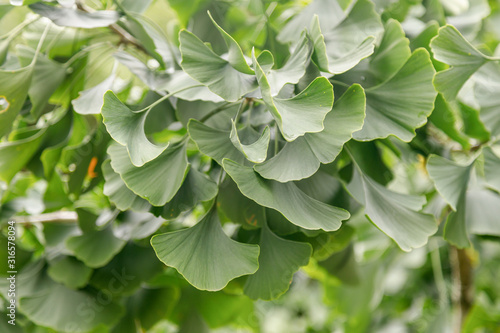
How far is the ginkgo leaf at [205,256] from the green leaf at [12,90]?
0.60 ft

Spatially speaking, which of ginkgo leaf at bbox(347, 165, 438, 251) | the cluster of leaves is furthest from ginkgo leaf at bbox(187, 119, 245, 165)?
ginkgo leaf at bbox(347, 165, 438, 251)

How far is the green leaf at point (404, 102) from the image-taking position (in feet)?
1.16

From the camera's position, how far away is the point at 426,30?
0.40m

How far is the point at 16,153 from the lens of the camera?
0.44 m

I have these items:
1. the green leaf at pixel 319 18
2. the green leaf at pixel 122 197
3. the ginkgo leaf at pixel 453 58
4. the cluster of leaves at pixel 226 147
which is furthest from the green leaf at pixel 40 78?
the ginkgo leaf at pixel 453 58

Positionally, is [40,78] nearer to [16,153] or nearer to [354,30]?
[16,153]

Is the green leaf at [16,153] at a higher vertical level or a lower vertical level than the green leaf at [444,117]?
lower

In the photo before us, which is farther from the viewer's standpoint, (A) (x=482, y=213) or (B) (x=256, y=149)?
(A) (x=482, y=213)

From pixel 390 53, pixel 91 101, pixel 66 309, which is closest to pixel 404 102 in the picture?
pixel 390 53

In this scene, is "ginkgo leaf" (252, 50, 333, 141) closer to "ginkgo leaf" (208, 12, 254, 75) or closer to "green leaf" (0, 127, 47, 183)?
"ginkgo leaf" (208, 12, 254, 75)

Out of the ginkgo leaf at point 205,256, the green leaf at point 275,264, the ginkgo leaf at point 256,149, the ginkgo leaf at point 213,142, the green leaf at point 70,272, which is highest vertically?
the ginkgo leaf at point 256,149

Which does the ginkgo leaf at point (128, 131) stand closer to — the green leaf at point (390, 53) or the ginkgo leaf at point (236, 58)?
the ginkgo leaf at point (236, 58)

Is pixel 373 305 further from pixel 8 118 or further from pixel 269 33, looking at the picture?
pixel 8 118

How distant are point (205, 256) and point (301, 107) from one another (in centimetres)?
13
